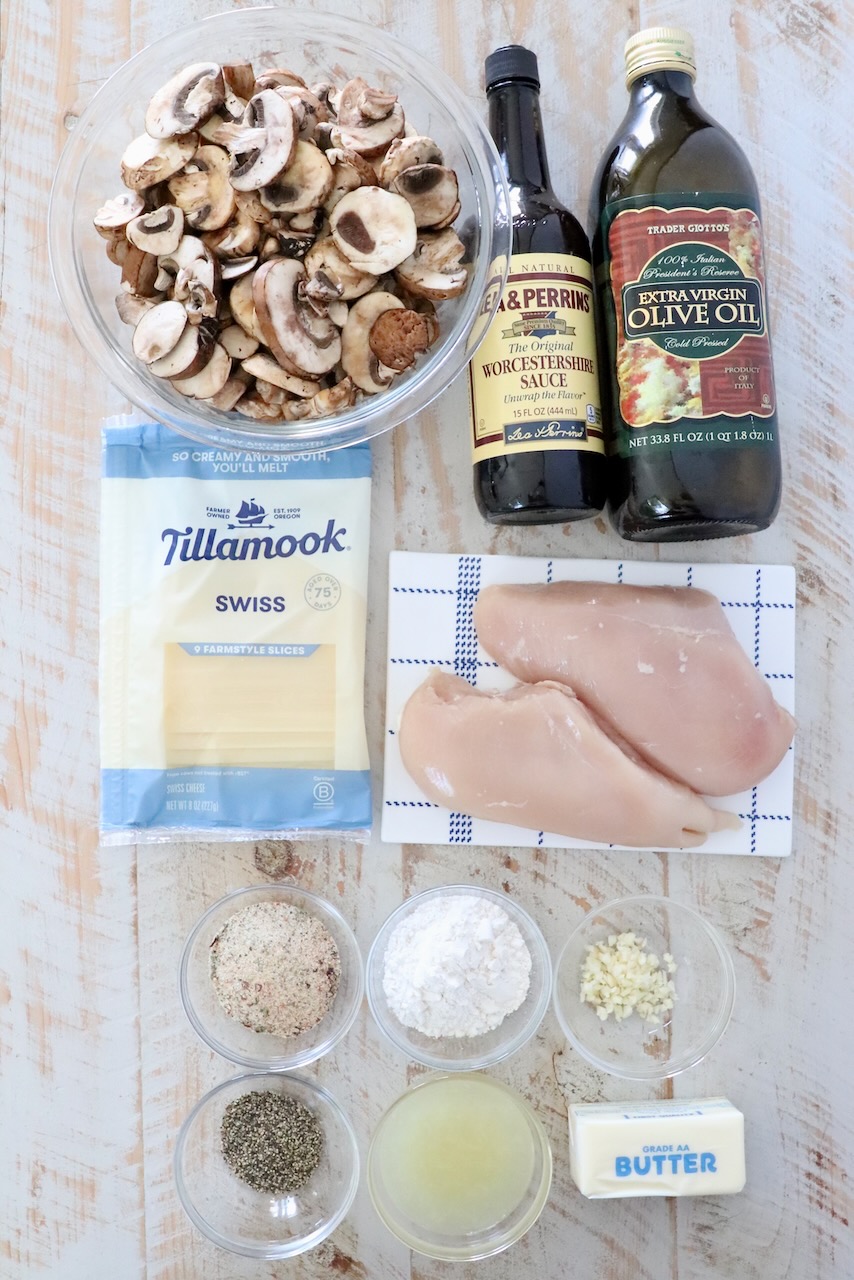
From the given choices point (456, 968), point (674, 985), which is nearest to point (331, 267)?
point (456, 968)

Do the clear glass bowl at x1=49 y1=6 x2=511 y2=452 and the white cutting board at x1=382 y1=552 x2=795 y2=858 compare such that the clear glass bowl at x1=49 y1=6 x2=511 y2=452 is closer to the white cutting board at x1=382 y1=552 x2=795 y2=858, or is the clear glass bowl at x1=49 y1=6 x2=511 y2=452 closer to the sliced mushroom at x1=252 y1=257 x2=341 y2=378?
the sliced mushroom at x1=252 y1=257 x2=341 y2=378

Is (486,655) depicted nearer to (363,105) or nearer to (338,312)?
(338,312)

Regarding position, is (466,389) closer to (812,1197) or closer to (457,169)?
(457,169)

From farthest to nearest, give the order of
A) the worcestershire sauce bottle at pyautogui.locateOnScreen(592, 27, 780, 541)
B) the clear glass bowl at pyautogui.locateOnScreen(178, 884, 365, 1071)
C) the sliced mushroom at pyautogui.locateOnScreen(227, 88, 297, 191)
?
the clear glass bowl at pyautogui.locateOnScreen(178, 884, 365, 1071) < the worcestershire sauce bottle at pyautogui.locateOnScreen(592, 27, 780, 541) < the sliced mushroom at pyautogui.locateOnScreen(227, 88, 297, 191)

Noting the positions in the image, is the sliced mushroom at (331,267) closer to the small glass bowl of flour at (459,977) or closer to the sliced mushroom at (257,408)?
the sliced mushroom at (257,408)

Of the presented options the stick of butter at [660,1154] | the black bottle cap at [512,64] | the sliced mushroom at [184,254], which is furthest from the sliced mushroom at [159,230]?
the stick of butter at [660,1154]

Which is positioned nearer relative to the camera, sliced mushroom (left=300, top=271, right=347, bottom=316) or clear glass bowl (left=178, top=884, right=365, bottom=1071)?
sliced mushroom (left=300, top=271, right=347, bottom=316)

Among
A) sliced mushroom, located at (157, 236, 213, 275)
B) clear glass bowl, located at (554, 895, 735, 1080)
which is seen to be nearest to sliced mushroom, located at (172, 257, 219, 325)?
sliced mushroom, located at (157, 236, 213, 275)
